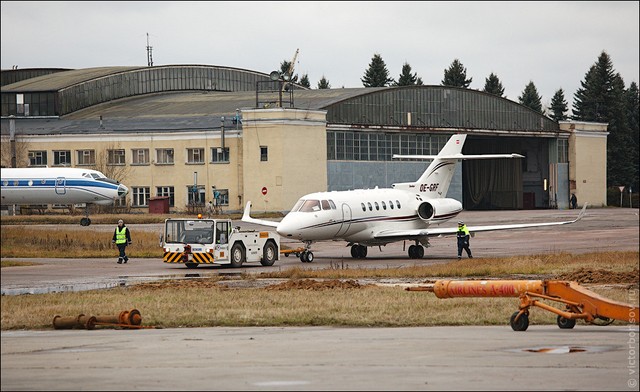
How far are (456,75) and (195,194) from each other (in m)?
73.7

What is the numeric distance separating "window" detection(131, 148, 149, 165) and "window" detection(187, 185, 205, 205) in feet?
14.6

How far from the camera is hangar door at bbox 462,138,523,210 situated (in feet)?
373

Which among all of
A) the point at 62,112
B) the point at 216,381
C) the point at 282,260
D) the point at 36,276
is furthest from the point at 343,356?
the point at 62,112

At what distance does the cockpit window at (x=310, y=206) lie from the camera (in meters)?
49.7

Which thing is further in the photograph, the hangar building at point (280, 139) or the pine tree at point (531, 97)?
the pine tree at point (531, 97)

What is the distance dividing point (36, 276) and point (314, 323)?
17.6 meters

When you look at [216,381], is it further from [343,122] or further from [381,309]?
[343,122]

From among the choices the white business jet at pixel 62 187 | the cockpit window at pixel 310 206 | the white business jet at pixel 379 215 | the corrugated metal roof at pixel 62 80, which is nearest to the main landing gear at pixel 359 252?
the white business jet at pixel 379 215

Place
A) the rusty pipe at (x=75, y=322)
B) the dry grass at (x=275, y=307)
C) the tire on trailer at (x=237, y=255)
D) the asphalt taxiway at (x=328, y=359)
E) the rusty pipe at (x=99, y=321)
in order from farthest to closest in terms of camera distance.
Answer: the tire on trailer at (x=237, y=255) → the dry grass at (x=275, y=307) → the rusty pipe at (x=99, y=321) → the rusty pipe at (x=75, y=322) → the asphalt taxiway at (x=328, y=359)

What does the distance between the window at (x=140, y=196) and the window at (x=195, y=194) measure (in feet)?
12.4

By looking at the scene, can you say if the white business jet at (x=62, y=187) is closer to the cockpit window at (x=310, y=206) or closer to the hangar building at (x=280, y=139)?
the hangar building at (x=280, y=139)

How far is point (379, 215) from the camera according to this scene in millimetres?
52688

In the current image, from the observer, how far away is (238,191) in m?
91.4

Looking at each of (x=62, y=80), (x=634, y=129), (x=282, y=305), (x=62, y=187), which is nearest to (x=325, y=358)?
(x=282, y=305)
